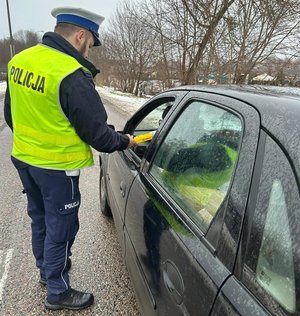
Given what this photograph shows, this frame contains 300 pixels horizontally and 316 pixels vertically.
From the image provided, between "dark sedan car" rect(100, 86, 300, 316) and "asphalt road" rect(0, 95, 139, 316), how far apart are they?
59 cm

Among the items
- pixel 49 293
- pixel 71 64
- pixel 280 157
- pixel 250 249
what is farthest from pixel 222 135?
pixel 49 293

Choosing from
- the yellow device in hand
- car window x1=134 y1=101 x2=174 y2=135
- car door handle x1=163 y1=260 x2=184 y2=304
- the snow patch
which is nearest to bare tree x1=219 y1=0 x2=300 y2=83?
the snow patch

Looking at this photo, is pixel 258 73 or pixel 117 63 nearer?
pixel 258 73

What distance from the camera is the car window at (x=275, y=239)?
1.01 metres

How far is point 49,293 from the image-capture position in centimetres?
247

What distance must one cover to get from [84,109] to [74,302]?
56.6 inches

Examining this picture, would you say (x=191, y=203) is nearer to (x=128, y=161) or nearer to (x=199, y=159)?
(x=199, y=159)

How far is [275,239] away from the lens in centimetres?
107

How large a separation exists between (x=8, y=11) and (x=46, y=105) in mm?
29483

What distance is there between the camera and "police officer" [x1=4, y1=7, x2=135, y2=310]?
1947 millimetres

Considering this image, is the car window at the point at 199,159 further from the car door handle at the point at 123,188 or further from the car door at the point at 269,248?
the car door handle at the point at 123,188

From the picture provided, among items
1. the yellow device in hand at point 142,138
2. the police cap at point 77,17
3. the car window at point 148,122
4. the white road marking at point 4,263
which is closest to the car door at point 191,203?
the yellow device in hand at point 142,138

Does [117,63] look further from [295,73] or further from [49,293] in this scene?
[49,293]

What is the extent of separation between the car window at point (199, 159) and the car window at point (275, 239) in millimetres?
236
